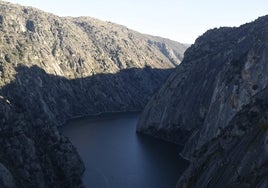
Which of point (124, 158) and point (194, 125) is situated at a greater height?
point (194, 125)

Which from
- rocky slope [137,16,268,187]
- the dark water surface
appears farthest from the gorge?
the dark water surface

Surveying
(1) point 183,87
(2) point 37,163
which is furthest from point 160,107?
(2) point 37,163

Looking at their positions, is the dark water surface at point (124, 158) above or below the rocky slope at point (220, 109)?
below

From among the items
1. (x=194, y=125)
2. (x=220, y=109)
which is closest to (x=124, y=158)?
(x=194, y=125)

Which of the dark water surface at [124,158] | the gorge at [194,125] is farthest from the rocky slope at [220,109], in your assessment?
the dark water surface at [124,158]

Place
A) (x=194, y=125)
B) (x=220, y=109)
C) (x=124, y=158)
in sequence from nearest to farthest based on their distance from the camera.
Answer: (x=220, y=109) < (x=124, y=158) < (x=194, y=125)

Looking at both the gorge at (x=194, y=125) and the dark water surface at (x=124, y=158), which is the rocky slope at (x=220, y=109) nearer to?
the gorge at (x=194, y=125)

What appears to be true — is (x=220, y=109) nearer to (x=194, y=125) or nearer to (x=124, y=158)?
(x=194, y=125)
